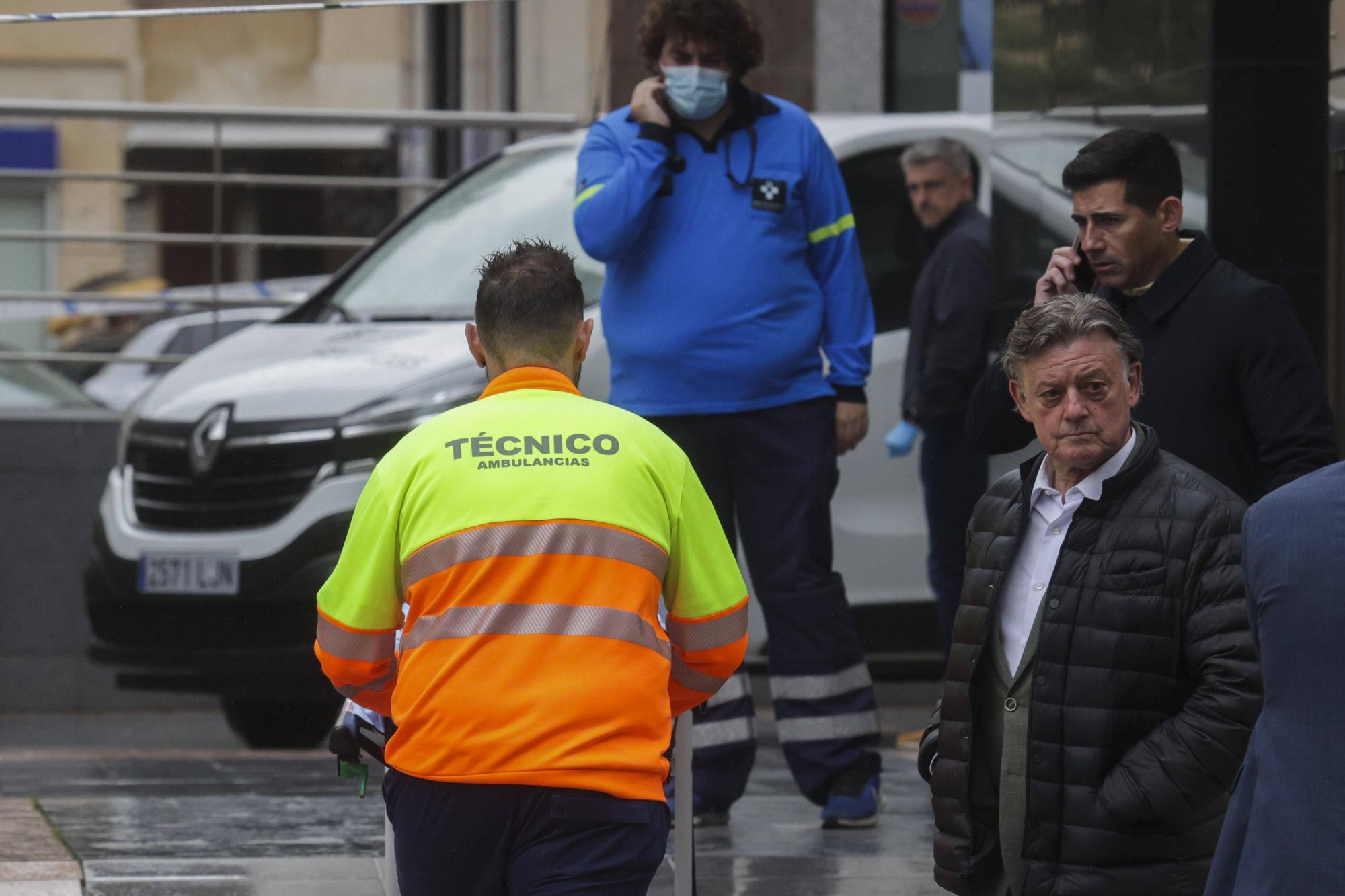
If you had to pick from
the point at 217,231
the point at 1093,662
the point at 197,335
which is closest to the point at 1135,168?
the point at 1093,662

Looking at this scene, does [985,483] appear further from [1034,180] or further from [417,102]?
[417,102]

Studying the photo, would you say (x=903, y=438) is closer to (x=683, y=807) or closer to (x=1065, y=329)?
(x=683, y=807)

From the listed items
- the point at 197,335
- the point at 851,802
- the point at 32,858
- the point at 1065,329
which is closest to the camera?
the point at 1065,329

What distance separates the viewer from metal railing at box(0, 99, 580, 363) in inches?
373

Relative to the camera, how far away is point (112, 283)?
1041cm

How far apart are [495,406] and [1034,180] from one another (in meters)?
3.68

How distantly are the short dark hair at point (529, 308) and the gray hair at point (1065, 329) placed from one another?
722 mm

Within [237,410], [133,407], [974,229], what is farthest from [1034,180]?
[133,407]

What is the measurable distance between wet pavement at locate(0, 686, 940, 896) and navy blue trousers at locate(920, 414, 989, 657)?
1.86ft

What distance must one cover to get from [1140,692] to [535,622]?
0.92m

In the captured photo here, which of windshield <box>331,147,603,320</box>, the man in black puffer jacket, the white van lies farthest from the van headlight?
the man in black puffer jacket

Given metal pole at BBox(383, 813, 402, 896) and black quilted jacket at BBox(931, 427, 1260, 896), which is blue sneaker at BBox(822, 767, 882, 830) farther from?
black quilted jacket at BBox(931, 427, 1260, 896)

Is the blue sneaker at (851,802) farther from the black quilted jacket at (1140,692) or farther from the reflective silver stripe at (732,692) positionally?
the black quilted jacket at (1140,692)

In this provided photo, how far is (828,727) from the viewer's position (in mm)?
5887
